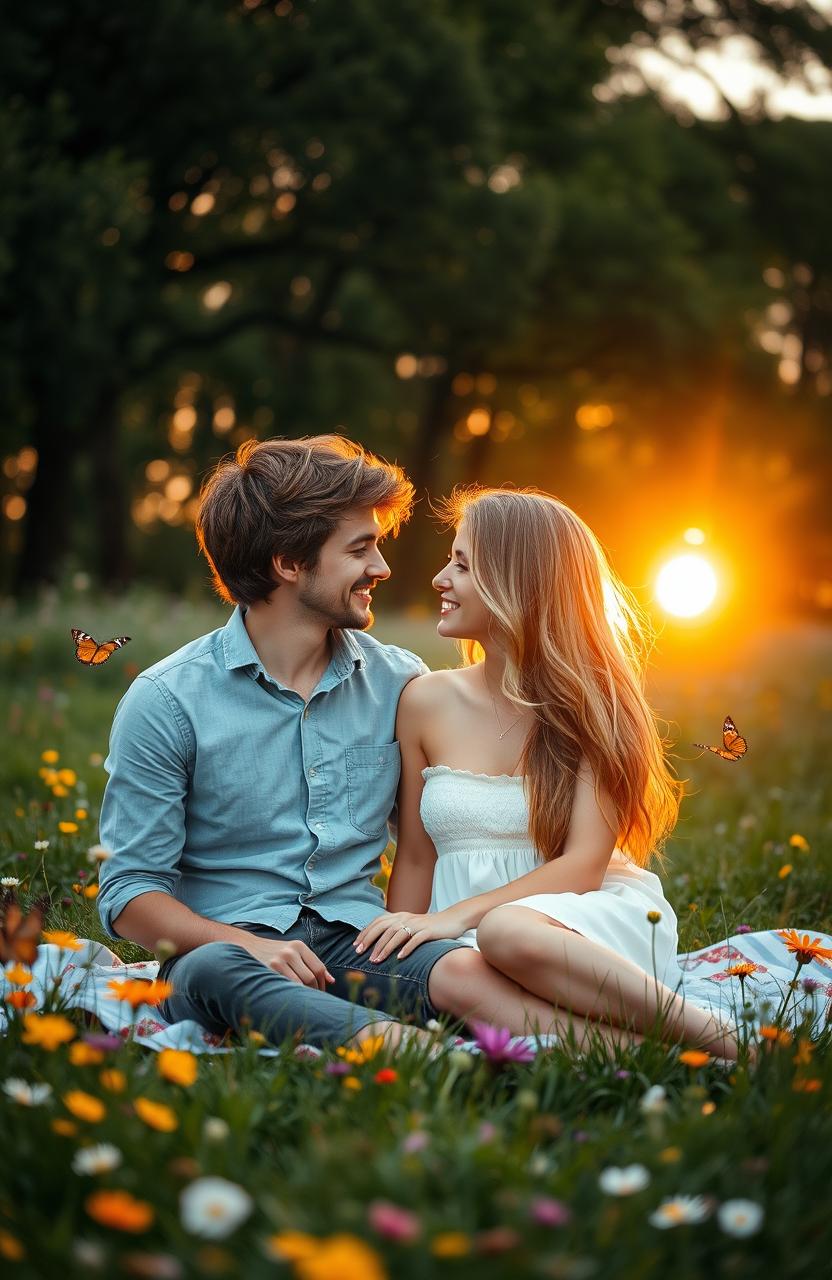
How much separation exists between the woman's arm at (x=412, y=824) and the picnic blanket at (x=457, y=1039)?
713 mm

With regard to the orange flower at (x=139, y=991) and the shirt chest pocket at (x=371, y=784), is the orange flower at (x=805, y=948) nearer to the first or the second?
the shirt chest pocket at (x=371, y=784)

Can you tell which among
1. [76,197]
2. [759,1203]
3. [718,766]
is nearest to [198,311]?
[76,197]

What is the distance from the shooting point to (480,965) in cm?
284

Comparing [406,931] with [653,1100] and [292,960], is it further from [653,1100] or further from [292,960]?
[653,1100]

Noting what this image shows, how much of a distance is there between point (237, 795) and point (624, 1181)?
5.33 ft

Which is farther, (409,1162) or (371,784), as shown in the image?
(371,784)

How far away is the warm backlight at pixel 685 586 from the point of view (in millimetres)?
3807

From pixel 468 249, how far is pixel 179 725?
11787 mm

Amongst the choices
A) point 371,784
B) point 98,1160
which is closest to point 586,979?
point 371,784

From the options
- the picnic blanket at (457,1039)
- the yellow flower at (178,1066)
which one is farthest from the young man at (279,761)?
the yellow flower at (178,1066)

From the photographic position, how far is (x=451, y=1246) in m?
1.46

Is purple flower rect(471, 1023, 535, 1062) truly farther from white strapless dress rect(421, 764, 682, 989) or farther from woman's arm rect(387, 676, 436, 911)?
woman's arm rect(387, 676, 436, 911)

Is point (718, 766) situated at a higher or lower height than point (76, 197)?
lower

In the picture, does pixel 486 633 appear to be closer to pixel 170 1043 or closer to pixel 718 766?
pixel 170 1043
